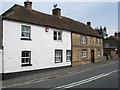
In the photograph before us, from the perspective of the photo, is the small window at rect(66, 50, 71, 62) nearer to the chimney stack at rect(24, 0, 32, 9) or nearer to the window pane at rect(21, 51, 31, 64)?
the window pane at rect(21, 51, 31, 64)

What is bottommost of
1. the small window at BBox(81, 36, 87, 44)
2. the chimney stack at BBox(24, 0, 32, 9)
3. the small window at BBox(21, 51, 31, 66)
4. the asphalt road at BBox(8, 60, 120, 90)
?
the asphalt road at BBox(8, 60, 120, 90)

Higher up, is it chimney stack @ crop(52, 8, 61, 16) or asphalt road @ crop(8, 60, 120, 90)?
chimney stack @ crop(52, 8, 61, 16)

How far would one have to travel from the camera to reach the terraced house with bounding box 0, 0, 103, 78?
637 inches

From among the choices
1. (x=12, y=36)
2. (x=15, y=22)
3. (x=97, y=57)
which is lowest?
(x=97, y=57)

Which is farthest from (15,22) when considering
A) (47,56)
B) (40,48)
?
(47,56)

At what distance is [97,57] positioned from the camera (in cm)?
3281

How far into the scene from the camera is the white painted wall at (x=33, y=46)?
1612 cm

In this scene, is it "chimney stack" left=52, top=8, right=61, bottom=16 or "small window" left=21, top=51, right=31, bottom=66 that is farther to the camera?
"chimney stack" left=52, top=8, right=61, bottom=16

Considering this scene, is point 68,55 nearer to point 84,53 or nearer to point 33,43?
point 84,53

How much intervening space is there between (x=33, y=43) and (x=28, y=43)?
0.67m

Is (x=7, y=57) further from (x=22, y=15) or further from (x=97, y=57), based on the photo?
(x=97, y=57)

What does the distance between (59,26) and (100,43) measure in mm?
14235

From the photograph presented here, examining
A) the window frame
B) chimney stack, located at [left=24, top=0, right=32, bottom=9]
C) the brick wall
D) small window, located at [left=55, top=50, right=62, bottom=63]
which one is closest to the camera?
small window, located at [left=55, top=50, right=62, bottom=63]

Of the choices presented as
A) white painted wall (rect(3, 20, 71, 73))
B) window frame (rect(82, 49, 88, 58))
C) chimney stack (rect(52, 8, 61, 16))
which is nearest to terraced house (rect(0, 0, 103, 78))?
white painted wall (rect(3, 20, 71, 73))
